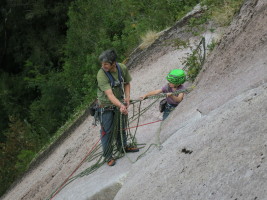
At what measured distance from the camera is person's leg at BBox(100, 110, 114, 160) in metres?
5.32

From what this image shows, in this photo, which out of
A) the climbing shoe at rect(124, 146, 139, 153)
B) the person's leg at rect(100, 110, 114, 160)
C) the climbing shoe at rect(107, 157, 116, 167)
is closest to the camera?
the person's leg at rect(100, 110, 114, 160)

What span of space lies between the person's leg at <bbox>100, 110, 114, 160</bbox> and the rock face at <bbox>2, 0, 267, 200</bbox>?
0.67ft

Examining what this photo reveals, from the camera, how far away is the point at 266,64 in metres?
3.63

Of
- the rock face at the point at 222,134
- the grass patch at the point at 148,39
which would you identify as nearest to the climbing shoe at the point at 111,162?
the rock face at the point at 222,134

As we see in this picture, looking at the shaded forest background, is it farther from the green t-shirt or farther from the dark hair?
the dark hair

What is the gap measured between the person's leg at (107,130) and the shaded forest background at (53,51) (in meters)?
3.01

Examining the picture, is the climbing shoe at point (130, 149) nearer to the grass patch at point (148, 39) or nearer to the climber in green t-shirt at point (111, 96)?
the climber in green t-shirt at point (111, 96)

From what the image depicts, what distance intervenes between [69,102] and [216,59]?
1488 centimetres

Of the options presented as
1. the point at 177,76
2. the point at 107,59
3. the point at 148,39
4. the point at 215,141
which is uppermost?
the point at 107,59

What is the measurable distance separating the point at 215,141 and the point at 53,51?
2283 cm

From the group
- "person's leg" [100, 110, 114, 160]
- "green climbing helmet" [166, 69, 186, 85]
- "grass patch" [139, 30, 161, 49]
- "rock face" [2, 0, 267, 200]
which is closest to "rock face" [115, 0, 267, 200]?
"rock face" [2, 0, 267, 200]

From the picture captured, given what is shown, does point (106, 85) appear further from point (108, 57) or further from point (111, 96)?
point (108, 57)

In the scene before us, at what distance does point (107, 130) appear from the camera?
540 centimetres

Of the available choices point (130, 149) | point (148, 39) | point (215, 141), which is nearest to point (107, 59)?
point (130, 149)
